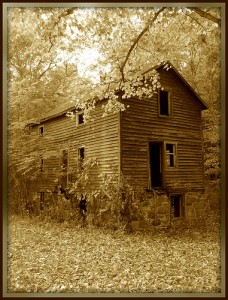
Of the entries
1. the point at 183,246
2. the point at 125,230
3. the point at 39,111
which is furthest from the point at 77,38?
the point at 183,246

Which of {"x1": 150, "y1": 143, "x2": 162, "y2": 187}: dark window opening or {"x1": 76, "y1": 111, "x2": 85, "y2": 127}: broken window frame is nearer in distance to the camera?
{"x1": 150, "y1": 143, "x2": 162, "y2": 187}: dark window opening

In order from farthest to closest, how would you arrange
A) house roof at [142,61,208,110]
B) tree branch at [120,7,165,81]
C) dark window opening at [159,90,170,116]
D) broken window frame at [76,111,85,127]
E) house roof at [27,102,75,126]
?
dark window opening at [159,90,170,116] < broken window frame at [76,111,85,127] < house roof at [142,61,208,110] < house roof at [27,102,75,126] < tree branch at [120,7,165,81]

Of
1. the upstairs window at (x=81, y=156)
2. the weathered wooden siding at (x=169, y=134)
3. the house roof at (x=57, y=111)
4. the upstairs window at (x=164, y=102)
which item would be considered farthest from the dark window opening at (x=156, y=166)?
the house roof at (x=57, y=111)

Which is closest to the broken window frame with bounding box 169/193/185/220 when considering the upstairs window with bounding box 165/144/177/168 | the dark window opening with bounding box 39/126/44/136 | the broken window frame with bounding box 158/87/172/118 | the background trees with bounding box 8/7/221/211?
→ the upstairs window with bounding box 165/144/177/168

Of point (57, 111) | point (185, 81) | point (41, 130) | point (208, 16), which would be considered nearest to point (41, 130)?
point (41, 130)

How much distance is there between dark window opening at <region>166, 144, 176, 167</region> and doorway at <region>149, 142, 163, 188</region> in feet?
0.57

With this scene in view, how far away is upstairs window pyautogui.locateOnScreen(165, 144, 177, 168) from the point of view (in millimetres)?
6543

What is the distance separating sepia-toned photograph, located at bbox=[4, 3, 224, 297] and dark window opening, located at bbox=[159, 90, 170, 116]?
68mm

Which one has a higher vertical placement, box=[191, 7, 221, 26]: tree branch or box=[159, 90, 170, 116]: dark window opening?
box=[191, 7, 221, 26]: tree branch

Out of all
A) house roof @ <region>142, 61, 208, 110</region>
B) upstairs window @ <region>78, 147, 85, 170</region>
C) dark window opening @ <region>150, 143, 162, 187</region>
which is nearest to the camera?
house roof @ <region>142, 61, 208, 110</region>

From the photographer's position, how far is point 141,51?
240 inches

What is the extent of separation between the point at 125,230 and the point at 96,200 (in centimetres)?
85

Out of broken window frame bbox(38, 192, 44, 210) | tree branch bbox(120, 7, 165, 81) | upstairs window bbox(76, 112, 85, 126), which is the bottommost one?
broken window frame bbox(38, 192, 44, 210)

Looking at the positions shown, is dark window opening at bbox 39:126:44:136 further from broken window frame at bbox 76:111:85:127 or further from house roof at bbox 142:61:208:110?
house roof at bbox 142:61:208:110
